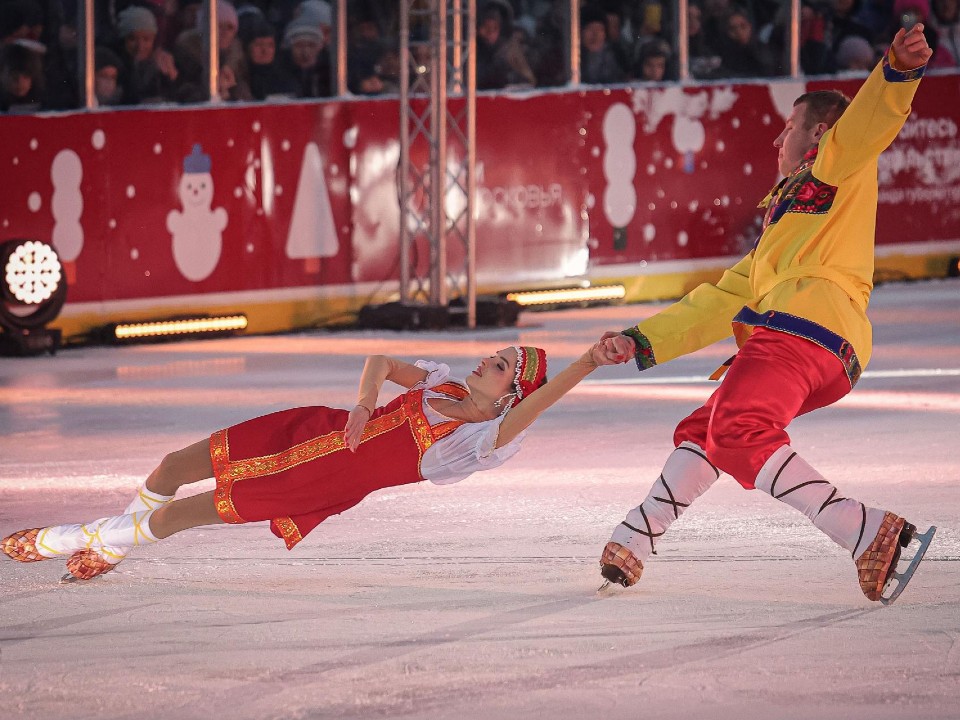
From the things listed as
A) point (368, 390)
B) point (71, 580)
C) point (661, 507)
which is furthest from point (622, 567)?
point (71, 580)

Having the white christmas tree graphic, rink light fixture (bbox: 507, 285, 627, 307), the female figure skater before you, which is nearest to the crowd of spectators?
the white christmas tree graphic

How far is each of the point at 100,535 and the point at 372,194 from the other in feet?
26.5

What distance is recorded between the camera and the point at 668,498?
16.6 feet

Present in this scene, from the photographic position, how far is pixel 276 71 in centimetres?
1259

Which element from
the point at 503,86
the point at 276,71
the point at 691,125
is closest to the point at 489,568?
the point at 276,71

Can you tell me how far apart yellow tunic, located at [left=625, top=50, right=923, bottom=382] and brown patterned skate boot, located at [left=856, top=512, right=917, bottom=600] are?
0.47m

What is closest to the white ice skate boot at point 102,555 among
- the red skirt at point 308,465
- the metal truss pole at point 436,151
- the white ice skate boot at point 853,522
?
the red skirt at point 308,465

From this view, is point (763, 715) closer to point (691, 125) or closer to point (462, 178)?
point (462, 178)

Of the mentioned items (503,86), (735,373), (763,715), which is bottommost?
(763,715)

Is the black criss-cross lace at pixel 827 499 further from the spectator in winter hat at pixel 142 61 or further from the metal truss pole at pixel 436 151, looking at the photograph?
the spectator in winter hat at pixel 142 61

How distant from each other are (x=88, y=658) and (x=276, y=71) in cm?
861

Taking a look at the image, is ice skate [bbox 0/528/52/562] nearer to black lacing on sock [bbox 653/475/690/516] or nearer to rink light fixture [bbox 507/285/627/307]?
black lacing on sock [bbox 653/475/690/516]

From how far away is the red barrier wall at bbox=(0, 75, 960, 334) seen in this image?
11680 mm

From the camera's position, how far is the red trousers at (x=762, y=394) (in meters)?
4.75
